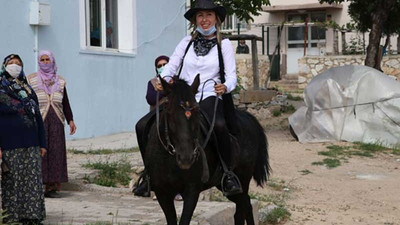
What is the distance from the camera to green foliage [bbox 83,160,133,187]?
916 centimetres

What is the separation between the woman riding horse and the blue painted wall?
5.99 m

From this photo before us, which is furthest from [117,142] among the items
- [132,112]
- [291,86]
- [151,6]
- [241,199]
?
[291,86]

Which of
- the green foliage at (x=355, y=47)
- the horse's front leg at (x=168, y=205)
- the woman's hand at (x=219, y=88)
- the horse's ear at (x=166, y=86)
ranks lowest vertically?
the horse's front leg at (x=168, y=205)

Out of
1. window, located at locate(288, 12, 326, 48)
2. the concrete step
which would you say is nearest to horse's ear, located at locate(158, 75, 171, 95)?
the concrete step

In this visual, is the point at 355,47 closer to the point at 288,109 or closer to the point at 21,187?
the point at 288,109

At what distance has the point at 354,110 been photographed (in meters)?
15.0

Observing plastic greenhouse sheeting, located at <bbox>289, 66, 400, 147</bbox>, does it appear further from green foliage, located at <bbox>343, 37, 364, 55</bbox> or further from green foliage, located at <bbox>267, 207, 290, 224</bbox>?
green foliage, located at <bbox>343, 37, 364, 55</bbox>

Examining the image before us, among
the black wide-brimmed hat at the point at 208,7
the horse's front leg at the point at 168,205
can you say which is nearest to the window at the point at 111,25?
the black wide-brimmed hat at the point at 208,7

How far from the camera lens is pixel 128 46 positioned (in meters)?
14.6

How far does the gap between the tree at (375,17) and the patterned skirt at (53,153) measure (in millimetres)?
10218

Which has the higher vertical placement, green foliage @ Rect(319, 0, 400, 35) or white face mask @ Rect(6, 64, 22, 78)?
green foliage @ Rect(319, 0, 400, 35)

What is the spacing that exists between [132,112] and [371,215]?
6.89 metres

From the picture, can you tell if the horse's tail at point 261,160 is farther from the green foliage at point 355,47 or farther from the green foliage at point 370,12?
the green foliage at point 355,47

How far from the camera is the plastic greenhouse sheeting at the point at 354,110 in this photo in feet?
48.2
